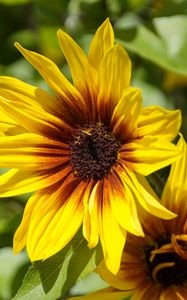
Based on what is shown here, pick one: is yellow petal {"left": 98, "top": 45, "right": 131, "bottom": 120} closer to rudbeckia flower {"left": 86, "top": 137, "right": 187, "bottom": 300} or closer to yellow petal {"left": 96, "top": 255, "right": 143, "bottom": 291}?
rudbeckia flower {"left": 86, "top": 137, "right": 187, "bottom": 300}

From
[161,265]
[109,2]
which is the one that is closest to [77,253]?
[161,265]

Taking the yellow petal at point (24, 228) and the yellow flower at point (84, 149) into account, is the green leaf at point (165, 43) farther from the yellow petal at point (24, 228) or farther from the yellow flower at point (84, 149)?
the yellow petal at point (24, 228)

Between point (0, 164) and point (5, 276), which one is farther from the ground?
point (0, 164)

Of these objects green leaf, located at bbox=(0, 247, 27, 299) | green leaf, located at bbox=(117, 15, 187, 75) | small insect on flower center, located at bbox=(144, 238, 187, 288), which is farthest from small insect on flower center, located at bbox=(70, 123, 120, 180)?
green leaf, located at bbox=(0, 247, 27, 299)

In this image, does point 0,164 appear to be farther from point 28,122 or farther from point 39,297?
point 39,297

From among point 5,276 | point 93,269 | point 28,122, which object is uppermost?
point 28,122

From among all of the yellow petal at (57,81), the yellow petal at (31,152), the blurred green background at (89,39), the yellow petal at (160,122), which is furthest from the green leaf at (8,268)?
the yellow petal at (160,122)
